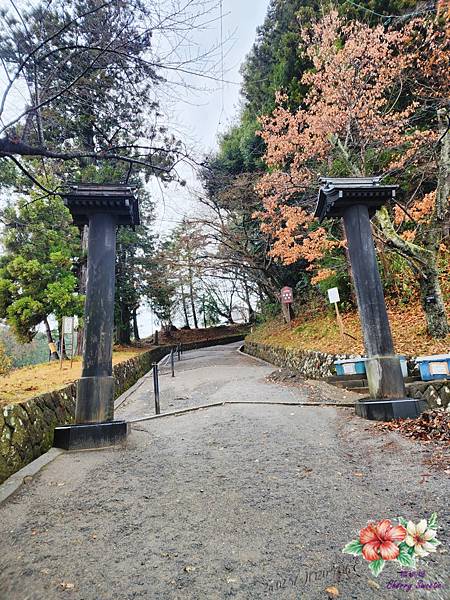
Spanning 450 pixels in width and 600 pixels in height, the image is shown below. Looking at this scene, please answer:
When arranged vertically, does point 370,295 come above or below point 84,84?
below

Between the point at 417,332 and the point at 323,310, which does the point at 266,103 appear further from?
the point at 417,332

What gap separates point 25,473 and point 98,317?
185cm

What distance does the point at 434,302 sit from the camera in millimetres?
6348

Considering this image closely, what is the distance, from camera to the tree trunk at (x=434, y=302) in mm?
→ 6328

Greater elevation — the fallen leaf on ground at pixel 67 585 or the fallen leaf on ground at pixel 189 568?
the fallen leaf on ground at pixel 67 585

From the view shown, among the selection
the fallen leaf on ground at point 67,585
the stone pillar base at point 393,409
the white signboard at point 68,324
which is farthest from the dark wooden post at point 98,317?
the white signboard at point 68,324

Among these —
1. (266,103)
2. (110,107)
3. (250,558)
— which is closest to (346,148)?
(110,107)

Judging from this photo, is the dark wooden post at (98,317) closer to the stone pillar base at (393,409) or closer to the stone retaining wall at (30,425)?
the stone retaining wall at (30,425)

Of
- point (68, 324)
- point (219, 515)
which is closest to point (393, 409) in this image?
point (219, 515)

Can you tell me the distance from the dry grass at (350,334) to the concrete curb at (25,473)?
5998 mm

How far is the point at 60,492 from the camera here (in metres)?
2.68

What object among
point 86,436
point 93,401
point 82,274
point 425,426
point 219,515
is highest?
point 82,274

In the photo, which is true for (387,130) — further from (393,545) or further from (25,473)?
(25,473)

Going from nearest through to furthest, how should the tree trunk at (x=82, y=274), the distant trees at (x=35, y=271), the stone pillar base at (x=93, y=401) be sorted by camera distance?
the stone pillar base at (x=93, y=401) → the distant trees at (x=35, y=271) → the tree trunk at (x=82, y=274)
